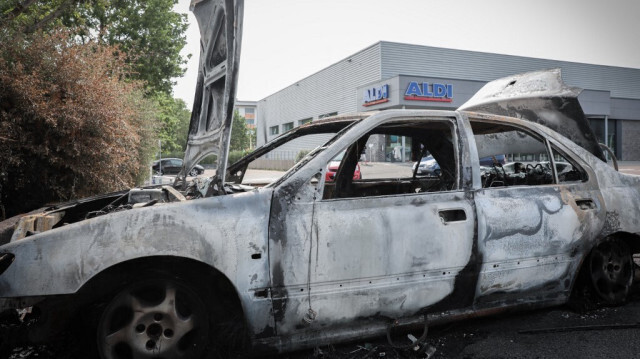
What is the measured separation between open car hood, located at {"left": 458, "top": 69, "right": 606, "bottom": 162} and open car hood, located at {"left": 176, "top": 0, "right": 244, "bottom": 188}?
2.79 meters

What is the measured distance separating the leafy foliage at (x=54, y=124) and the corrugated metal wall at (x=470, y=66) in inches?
901

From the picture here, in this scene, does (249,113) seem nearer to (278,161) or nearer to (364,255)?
(278,161)

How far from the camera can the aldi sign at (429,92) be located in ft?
76.9

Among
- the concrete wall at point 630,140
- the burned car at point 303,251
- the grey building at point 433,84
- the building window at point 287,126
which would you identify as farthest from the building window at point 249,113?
the burned car at point 303,251

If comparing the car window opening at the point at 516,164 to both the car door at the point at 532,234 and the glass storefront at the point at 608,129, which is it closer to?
the car door at the point at 532,234

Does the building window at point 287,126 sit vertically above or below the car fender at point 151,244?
above

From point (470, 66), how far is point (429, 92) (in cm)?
900

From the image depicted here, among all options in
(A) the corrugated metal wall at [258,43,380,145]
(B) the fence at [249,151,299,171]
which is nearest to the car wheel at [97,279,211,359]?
(B) the fence at [249,151,299,171]

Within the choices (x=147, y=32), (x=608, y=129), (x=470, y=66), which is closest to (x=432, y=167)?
(x=147, y=32)

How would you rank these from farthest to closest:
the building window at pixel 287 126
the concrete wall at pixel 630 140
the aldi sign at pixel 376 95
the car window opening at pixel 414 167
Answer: the building window at pixel 287 126 → the concrete wall at pixel 630 140 → the aldi sign at pixel 376 95 → the car window opening at pixel 414 167

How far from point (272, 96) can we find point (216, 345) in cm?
4457

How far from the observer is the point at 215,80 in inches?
123

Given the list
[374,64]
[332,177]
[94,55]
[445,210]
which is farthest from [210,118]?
[374,64]

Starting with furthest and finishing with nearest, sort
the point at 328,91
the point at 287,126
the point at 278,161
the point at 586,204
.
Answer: the point at 287,126, the point at 328,91, the point at 278,161, the point at 586,204
